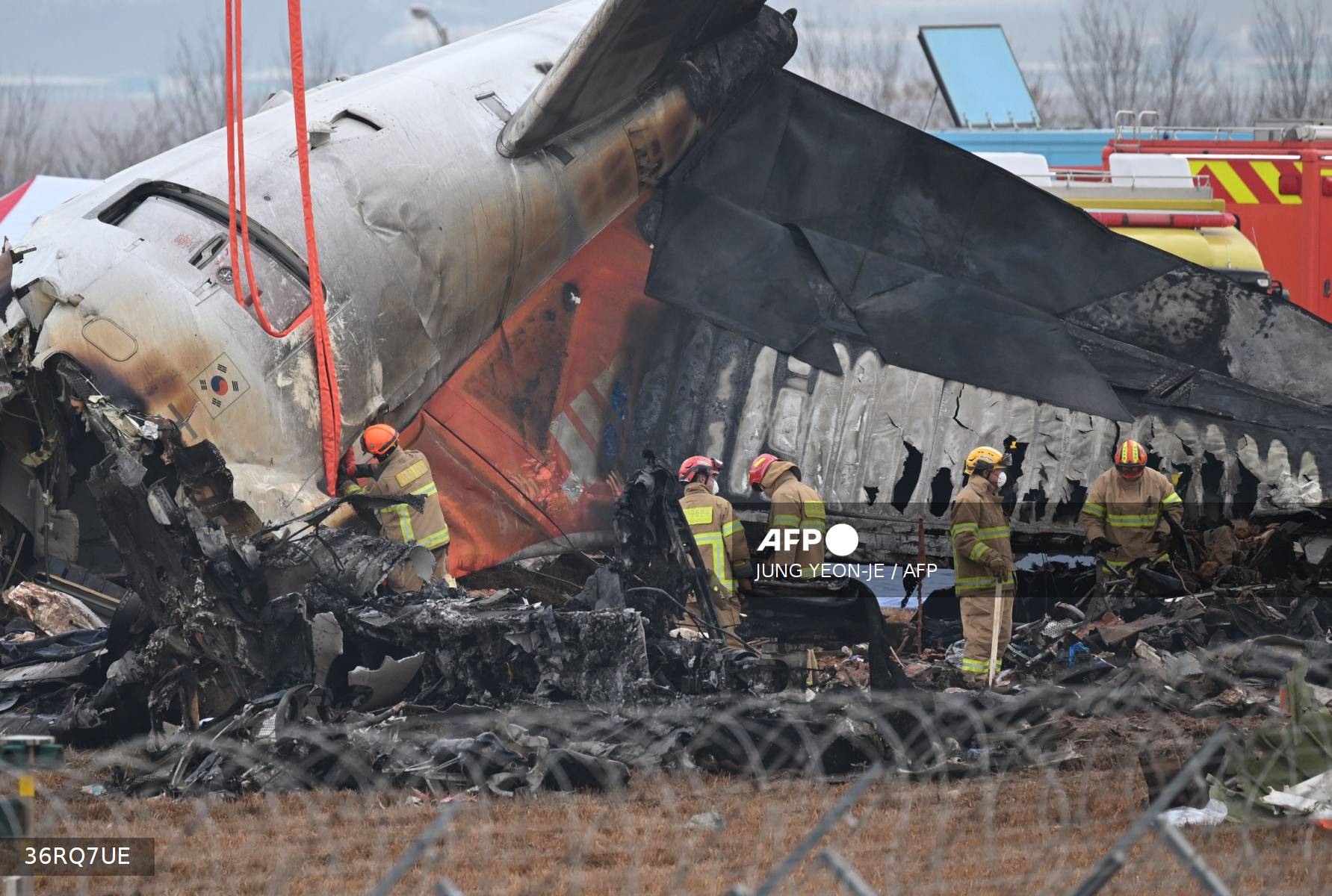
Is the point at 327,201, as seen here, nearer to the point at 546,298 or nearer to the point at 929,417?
the point at 546,298

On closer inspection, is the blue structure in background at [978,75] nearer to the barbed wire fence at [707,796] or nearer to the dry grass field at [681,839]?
the barbed wire fence at [707,796]

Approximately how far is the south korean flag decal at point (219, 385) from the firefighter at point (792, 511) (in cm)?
370

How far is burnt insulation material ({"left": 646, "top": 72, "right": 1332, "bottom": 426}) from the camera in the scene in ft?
38.3

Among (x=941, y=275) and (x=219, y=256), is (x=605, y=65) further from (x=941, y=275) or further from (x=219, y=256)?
(x=941, y=275)

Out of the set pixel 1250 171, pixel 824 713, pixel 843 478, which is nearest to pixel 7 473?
pixel 824 713

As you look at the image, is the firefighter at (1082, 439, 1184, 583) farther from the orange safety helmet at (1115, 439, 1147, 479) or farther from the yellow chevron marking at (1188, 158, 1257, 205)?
the yellow chevron marking at (1188, 158, 1257, 205)

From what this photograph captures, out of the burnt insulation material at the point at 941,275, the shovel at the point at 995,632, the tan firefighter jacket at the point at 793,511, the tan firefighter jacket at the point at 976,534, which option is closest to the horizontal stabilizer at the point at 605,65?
the burnt insulation material at the point at 941,275

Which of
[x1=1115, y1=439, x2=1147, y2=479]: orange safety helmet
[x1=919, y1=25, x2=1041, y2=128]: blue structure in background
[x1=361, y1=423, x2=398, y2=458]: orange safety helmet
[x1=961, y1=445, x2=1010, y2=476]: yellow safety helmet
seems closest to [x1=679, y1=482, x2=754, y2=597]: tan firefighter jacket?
[x1=961, y1=445, x2=1010, y2=476]: yellow safety helmet

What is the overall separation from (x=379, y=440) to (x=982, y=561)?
13.1 ft

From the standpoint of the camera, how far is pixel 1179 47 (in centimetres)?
4303

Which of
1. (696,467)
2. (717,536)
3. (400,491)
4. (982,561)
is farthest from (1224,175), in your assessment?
(400,491)

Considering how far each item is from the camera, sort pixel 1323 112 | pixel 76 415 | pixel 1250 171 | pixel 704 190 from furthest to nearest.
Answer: pixel 1323 112 → pixel 1250 171 → pixel 704 190 → pixel 76 415

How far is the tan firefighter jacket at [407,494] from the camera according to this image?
30.7 ft

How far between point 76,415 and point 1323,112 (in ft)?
124
